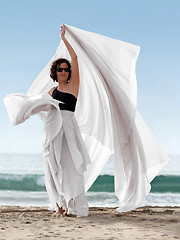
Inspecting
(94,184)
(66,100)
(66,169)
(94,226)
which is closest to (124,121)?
(66,100)

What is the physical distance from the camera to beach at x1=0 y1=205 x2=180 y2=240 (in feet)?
11.4

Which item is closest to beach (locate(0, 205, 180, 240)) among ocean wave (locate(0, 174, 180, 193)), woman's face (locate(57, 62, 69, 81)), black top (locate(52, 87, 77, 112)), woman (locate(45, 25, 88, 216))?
woman (locate(45, 25, 88, 216))

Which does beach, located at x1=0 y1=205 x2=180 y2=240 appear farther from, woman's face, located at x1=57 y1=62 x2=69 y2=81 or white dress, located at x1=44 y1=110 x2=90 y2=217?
woman's face, located at x1=57 y1=62 x2=69 y2=81

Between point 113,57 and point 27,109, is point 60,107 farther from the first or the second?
point 113,57

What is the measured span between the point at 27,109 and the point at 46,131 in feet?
1.23

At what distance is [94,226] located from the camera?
3.96 meters

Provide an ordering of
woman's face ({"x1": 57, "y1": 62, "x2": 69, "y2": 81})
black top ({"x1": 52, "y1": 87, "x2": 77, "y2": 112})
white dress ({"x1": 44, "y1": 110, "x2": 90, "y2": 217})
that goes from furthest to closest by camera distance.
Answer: woman's face ({"x1": 57, "y1": 62, "x2": 69, "y2": 81})
black top ({"x1": 52, "y1": 87, "x2": 77, "y2": 112})
white dress ({"x1": 44, "y1": 110, "x2": 90, "y2": 217})

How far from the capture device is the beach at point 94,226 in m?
3.48

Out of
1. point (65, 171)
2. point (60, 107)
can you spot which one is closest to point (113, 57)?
point (60, 107)

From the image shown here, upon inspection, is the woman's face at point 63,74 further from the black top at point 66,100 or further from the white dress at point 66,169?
the white dress at point 66,169

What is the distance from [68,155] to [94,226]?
1053 mm

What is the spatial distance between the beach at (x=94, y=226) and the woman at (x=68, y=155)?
0.18 meters

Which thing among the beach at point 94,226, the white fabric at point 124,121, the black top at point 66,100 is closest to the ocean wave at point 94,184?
the white fabric at point 124,121

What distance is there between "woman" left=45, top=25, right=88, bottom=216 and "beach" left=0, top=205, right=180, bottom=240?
0.18 m
